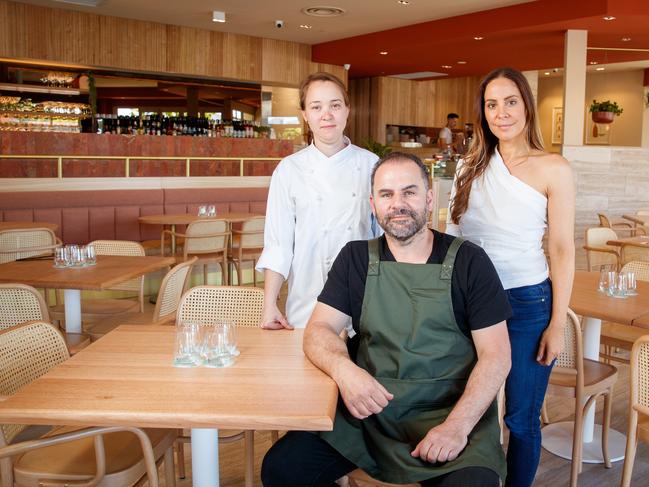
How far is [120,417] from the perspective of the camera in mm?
1496

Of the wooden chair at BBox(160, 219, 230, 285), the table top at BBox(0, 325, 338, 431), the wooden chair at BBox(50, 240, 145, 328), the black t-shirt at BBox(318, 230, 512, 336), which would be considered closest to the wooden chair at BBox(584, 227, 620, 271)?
the wooden chair at BBox(160, 219, 230, 285)

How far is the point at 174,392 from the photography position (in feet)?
5.37

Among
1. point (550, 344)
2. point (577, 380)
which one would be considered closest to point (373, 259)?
point (550, 344)

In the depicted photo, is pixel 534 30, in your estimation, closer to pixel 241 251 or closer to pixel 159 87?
pixel 241 251

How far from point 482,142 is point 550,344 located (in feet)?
2.38

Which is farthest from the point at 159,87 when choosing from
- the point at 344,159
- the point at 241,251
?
the point at 344,159

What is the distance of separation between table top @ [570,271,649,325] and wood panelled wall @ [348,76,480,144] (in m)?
10.5

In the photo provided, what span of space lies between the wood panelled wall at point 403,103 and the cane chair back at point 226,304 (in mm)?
11172

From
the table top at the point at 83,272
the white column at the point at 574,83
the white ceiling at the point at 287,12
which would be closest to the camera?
the table top at the point at 83,272

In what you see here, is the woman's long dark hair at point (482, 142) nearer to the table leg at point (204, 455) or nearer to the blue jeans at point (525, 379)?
the blue jeans at point (525, 379)

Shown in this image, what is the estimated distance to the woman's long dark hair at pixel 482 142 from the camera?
2197 millimetres

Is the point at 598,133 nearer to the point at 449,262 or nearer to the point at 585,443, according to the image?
the point at 585,443

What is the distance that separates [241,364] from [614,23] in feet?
25.6

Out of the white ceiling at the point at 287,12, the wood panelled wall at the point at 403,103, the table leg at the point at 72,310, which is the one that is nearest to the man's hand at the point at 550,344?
the table leg at the point at 72,310
